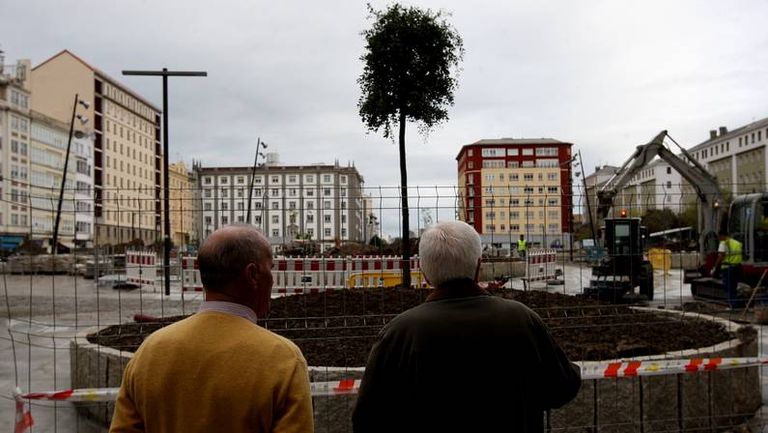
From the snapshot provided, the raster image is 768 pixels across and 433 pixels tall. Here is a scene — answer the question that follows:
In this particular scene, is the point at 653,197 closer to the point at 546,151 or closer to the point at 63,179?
the point at 63,179

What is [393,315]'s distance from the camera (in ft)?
26.1

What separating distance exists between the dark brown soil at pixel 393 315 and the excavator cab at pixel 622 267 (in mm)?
6674

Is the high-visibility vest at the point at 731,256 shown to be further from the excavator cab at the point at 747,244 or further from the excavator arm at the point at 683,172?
the excavator arm at the point at 683,172

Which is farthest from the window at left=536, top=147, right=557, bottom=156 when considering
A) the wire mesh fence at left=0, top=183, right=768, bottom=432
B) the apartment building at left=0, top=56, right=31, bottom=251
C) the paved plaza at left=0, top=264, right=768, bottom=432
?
the wire mesh fence at left=0, top=183, right=768, bottom=432

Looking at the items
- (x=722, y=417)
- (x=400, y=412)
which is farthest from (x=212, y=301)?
(x=722, y=417)

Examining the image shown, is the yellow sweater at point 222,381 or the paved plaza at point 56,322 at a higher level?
the yellow sweater at point 222,381

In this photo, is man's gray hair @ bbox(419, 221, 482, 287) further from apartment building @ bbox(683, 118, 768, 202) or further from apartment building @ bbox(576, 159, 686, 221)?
apartment building @ bbox(683, 118, 768, 202)

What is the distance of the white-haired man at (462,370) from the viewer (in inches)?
100

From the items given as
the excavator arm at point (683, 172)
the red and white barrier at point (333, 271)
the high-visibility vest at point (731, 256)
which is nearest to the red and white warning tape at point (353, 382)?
the red and white barrier at point (333, 271)

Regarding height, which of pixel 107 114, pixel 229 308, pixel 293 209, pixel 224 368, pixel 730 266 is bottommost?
pixel 730 266

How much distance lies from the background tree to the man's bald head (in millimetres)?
6674

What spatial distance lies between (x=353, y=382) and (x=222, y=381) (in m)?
2.78

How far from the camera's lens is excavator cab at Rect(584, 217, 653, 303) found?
15466 mm

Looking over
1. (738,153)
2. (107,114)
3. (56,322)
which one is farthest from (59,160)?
(738,153)
